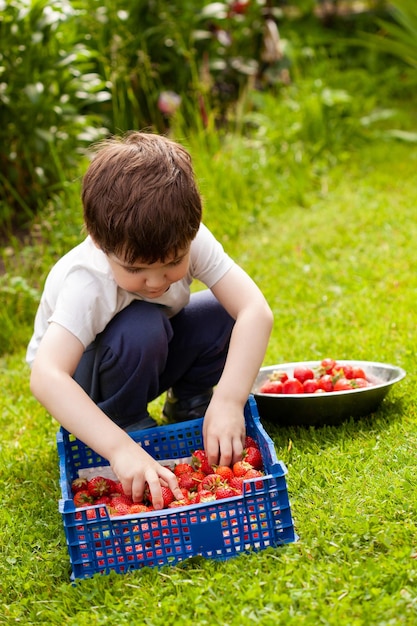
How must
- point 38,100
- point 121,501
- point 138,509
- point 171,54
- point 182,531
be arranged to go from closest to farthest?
point 182,531 → point 138,509 → point 121,501 → point 38,100 → point 171,54

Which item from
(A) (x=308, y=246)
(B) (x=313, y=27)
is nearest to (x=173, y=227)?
(A) (x=308, y=246)

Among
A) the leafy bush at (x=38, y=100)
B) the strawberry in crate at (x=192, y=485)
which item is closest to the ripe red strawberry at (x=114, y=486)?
the strawberry in crate at (x=192, y=485)

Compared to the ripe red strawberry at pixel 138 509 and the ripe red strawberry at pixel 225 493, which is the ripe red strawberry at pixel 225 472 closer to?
the ripe red strawberry at pixel 225 493

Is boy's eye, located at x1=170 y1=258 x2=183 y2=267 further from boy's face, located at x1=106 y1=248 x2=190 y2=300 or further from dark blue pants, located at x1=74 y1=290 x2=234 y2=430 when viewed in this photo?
dark blue pants, located at x1=74 y1=290 x2=234 y2=430

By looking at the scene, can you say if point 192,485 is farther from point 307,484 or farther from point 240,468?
point 307,484

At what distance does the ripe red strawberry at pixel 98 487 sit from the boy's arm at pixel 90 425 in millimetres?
246

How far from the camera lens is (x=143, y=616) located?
2.03 metres

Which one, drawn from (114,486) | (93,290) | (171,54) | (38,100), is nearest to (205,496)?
(114,486)

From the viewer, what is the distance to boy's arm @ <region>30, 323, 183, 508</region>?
2.28 meters

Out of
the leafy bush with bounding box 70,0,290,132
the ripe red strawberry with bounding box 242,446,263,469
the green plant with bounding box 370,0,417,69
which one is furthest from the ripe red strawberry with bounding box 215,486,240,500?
the green plant with bounding box 370,0,417,69

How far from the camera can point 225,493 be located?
230 centimetres

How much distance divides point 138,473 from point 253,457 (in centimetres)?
41

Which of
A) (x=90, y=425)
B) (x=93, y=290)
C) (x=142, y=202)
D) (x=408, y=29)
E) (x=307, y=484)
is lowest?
(x=408, y=29)

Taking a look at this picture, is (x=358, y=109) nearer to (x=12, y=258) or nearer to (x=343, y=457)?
(x=12, y=258)
